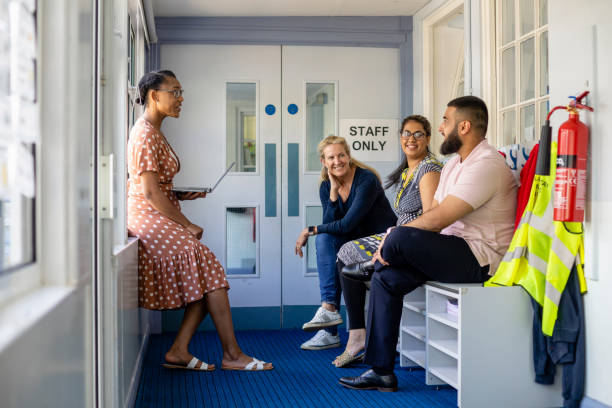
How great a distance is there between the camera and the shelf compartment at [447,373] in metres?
2.45

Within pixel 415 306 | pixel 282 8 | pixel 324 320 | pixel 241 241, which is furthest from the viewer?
pixel 241 241

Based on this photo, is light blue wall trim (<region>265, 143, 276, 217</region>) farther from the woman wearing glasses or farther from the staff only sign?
the woman wearing glasses

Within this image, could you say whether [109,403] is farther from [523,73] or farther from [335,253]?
[523,73]

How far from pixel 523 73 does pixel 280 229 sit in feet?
6.40

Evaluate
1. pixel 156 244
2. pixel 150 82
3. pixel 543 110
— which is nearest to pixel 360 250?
pixel 156 244

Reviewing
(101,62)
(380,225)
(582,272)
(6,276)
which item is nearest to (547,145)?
(582,272)

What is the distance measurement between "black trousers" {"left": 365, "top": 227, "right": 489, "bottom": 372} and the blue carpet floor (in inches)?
7.4

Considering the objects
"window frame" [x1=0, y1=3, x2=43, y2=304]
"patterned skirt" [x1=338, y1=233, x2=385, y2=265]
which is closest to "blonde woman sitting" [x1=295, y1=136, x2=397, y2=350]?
"patterned skirt" [x1=338, y1=233, x2=385, y2=265]

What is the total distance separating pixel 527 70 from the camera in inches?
117

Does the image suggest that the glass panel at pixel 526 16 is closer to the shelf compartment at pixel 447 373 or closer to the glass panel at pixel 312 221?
the shelf compartment at pixel 447 373

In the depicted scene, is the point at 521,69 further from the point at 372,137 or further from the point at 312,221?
the point at 312,221

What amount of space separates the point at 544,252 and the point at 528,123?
88cm

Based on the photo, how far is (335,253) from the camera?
11.4ft

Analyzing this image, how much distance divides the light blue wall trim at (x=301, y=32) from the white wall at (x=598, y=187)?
2036mm
